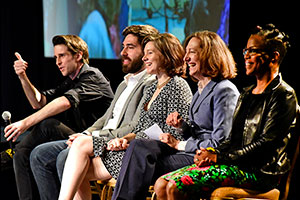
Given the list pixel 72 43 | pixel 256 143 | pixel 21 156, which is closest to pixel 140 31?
pixel 72 43

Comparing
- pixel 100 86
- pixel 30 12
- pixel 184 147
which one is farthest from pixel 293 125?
pixel 30 12

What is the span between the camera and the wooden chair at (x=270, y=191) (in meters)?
2.55

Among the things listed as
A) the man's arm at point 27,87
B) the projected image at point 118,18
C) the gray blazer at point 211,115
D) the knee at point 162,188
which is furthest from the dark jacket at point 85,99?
the knee at point 162,188

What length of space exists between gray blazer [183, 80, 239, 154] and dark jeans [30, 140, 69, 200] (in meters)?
1.14

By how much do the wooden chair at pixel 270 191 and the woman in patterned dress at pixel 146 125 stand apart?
2.31ft

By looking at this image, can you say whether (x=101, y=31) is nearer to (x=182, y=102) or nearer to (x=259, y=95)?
(x=182, y=102)

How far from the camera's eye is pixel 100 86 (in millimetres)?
4176

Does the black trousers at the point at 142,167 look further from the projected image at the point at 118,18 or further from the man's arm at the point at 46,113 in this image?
the projected image at the point at 118,18

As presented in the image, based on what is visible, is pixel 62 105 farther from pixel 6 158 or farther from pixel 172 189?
pixel 172 189

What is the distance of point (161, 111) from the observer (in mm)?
3312

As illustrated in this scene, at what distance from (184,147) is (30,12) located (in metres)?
4.15

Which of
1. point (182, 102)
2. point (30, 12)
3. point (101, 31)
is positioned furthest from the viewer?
point (30, 12)

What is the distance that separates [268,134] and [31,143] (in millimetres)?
2117

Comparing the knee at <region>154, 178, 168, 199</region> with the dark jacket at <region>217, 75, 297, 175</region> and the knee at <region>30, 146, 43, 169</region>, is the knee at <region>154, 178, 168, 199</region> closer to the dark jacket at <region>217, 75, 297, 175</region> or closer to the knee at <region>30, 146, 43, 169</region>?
the dark jacket at <region>217, 75, 297, 175</region>
